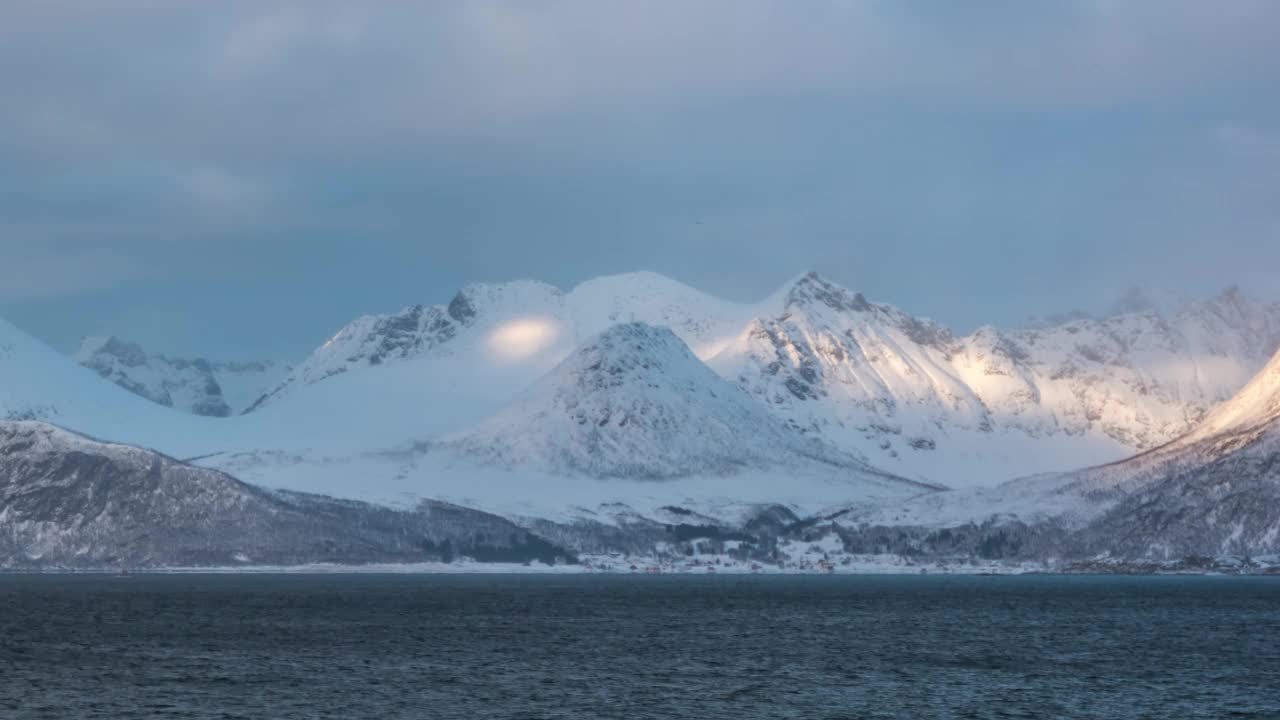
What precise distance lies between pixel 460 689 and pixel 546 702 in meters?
13.0

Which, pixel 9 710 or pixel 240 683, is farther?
pixel 240 683

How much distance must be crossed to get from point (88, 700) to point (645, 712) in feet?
163

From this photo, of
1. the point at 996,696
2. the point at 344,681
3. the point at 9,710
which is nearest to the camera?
the point at 9,710

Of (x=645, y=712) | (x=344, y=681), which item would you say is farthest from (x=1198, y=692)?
(x=344, y=681)

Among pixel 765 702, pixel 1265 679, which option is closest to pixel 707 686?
pixel 765 702

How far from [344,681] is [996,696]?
63.0m

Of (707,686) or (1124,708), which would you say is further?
(707,686)

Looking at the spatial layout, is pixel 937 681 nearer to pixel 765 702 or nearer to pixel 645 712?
pixel 765 702

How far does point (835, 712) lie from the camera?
171 meters

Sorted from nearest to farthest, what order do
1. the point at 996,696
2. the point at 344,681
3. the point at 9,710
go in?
the point at 9,710, the point at 996,696, the point at 344,681

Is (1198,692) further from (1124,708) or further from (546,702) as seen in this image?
(546,702)

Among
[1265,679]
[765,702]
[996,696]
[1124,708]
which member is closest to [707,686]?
[765,702]

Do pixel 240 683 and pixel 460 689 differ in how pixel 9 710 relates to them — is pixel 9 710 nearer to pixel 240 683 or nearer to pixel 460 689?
pixel 240 683

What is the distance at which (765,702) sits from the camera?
178 metres
